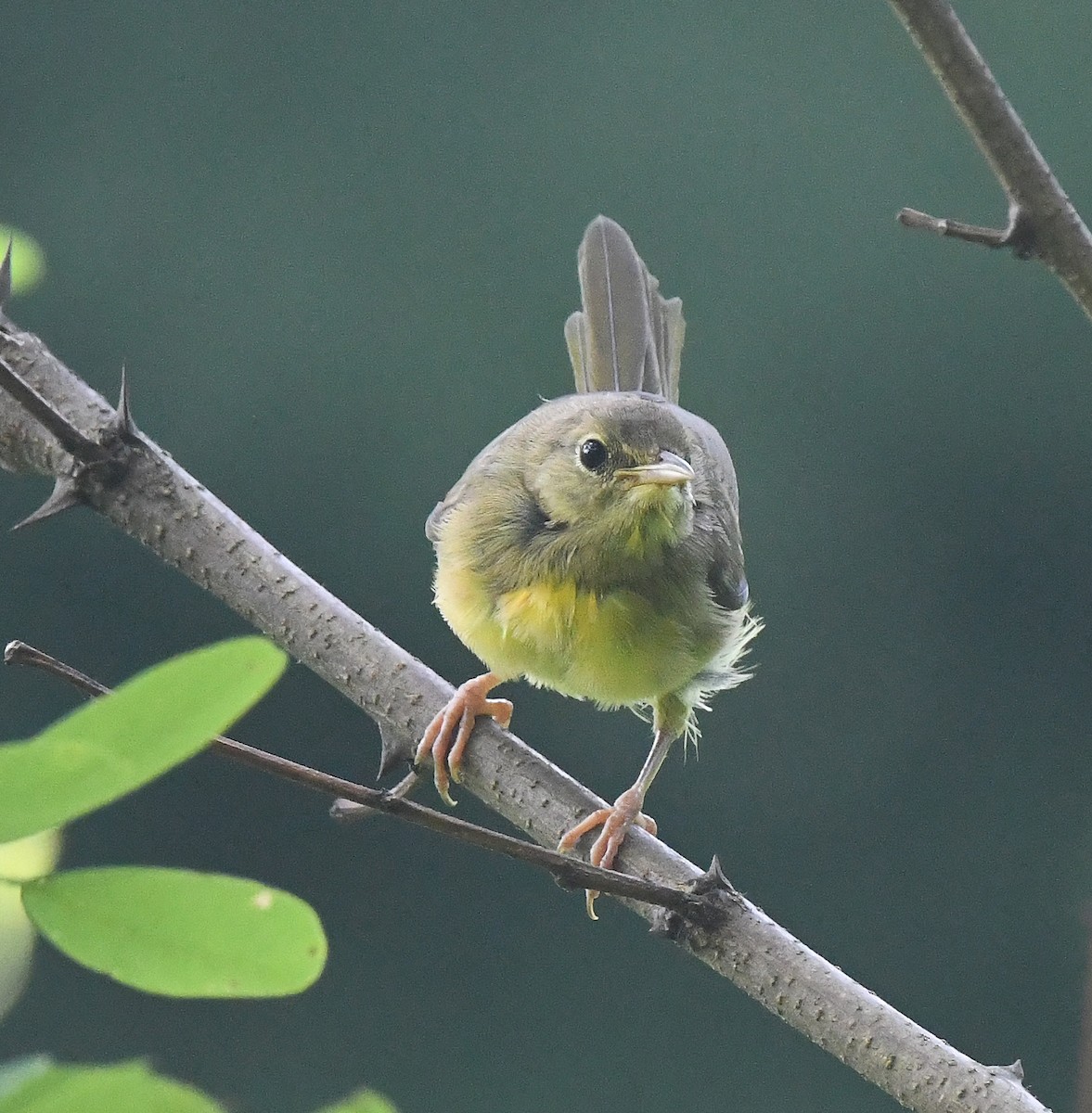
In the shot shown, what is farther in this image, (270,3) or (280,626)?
(270,3)

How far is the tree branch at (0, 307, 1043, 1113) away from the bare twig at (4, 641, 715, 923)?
0.36m

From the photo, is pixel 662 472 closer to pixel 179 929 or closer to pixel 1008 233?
pixel 1008 233

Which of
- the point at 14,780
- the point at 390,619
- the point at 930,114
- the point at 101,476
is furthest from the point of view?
the point at 930,114

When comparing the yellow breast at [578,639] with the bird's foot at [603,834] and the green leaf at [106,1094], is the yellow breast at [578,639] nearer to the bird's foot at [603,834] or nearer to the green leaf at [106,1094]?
the bird's foot at [603,834]

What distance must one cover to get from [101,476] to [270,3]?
27.3 feet

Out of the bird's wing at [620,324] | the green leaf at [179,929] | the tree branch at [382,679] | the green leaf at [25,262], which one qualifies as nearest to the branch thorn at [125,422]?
the tree branch at [382,679]

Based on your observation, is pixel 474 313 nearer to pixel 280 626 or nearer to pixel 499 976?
pixel 499 976

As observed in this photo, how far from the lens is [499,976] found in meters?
9.32

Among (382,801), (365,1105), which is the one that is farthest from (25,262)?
(365,1105)

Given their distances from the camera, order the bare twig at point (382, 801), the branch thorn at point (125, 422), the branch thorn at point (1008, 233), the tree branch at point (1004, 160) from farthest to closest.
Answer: the branch thorn at point (125, 422), the branch thorn at point (1008, 233), the tree branch at point (1004, 160), the bare twig at point (382, 801)

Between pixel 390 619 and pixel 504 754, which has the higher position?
pixel 390 619

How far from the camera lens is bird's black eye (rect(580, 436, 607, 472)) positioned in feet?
7.78

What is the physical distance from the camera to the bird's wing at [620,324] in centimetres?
286

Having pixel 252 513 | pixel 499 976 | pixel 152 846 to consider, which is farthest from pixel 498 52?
pixel 499 976
